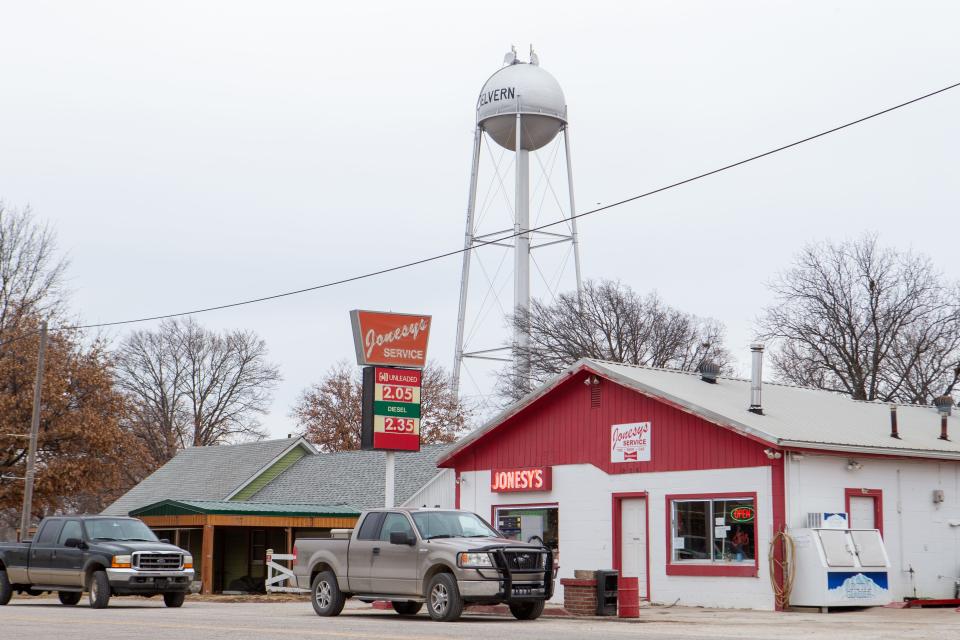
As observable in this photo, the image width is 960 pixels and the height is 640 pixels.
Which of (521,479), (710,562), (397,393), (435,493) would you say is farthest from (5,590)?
(435,493)

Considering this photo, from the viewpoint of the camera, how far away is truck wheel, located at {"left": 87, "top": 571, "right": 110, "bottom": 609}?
2500 centimetres

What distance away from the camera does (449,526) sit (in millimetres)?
21594

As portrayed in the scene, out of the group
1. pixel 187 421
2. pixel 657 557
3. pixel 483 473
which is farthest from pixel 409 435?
pixel 187 421

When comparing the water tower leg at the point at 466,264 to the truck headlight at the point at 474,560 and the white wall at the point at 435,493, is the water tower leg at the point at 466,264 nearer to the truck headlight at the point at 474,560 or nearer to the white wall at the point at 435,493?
the white wall at the point at 435,493

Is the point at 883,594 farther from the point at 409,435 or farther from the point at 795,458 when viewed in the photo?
the point at 409,435

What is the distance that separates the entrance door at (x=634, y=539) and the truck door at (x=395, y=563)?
7121mm

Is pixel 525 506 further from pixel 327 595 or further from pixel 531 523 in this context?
pixel 327 595

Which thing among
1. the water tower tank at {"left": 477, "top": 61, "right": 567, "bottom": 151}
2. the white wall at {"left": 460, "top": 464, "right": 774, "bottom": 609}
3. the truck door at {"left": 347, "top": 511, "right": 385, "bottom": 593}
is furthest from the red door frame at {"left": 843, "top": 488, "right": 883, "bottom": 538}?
the water tower tank at {"left": 477, "top": 61, "right": 567, "bottom": 151}

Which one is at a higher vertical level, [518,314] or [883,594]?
[518,314]

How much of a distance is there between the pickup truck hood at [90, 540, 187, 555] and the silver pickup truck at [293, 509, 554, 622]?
3.92m

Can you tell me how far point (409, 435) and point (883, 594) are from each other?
10.4 meters

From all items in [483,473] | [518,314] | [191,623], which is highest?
[518,314]

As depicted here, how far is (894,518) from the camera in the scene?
25.8 m

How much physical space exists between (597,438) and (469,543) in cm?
826
